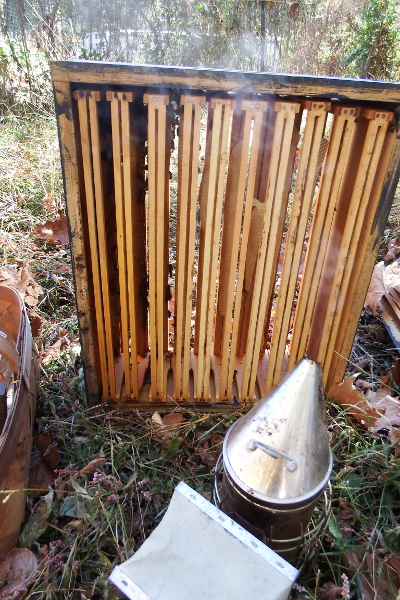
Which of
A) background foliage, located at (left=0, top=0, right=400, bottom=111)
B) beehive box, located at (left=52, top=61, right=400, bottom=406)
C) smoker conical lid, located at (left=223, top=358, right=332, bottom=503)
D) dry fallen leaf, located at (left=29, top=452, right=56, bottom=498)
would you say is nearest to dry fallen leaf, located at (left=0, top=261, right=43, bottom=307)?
beehive box, located at (left=52, top=61, right=400, bottom=406)

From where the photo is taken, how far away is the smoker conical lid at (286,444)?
1.39m

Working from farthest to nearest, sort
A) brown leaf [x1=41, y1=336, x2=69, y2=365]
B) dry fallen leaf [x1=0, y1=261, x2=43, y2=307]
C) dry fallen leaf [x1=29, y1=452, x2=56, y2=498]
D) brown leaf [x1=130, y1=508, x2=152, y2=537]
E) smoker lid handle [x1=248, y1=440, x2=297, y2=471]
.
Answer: dry fallen leaf [x1=0, y1=261, x2=43, y2=307]
brown leaf [x1=41, y1=336, x2=69, y2=365]
dry fallen leaf [x1=29, y1=452, x2=56, y2=498]
brown leaf [x1=130, y1=508, x2=152, y2=537]
smoker lid handle [x1=248, y1=440, x2=297, y2=471]

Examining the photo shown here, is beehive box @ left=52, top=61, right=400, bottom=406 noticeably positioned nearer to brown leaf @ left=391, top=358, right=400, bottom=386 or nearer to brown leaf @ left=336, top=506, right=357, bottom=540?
brown leaf @ left=391, top=358, right=400, bottom=386

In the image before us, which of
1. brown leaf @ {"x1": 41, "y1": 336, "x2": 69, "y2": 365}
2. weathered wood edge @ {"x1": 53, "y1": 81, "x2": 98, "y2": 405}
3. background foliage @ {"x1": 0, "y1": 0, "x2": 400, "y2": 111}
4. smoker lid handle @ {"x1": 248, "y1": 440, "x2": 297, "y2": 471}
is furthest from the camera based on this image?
background foliage @ {"x1": 0, "y1": 0, "x2": 400, "y2": 111}

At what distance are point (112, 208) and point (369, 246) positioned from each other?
1208 millimetres

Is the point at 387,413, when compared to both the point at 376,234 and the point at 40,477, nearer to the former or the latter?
the point at 376,234

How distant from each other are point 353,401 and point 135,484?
1148 millimetres

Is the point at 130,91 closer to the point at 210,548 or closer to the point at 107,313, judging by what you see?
the point at 107,313

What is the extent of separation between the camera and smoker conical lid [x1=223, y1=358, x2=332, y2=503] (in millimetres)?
1388

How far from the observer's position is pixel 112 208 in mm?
2139

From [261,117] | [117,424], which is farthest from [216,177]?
[117,424]

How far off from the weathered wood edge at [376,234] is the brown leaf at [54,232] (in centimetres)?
252

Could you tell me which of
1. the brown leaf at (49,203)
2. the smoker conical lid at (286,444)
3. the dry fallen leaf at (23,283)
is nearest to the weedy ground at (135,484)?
the dry fallen leaf at (23,283)

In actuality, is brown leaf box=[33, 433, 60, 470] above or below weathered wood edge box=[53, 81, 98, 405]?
below
